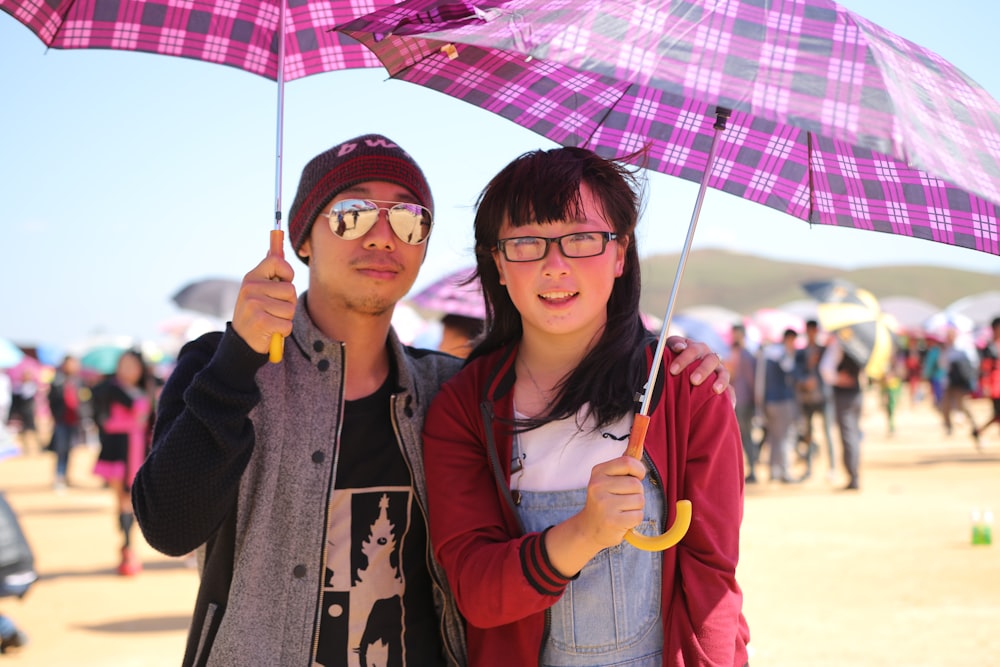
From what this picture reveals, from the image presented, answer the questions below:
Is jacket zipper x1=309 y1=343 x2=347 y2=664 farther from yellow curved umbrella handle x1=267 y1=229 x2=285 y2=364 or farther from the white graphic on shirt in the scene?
yellow curved umbrella handle x1=267 y1=229 x2=285 y2=364

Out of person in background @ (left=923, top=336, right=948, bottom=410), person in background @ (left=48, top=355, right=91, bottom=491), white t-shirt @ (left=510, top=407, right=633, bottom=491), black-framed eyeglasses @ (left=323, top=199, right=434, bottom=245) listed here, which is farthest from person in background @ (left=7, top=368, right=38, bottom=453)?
white t-shirt @ (left=510, top=407, right=633, bottom=491)

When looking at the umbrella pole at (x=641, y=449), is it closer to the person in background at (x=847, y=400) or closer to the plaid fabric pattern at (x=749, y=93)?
the plaid fabric pattern at (x=749, y=93)

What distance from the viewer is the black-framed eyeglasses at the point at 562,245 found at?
258 centimetres

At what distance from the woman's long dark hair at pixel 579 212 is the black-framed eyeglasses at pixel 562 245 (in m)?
0.05

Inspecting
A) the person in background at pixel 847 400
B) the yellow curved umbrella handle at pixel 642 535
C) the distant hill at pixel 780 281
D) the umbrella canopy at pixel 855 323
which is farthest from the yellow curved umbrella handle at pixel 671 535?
the distant hill at pixel 780 281

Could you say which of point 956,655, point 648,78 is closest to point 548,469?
point 648,78

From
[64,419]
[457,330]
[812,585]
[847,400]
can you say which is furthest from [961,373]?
[64,419]

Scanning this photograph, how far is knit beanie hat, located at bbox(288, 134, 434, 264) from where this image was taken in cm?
296

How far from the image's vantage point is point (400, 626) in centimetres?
268

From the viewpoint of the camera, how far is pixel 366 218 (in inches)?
114

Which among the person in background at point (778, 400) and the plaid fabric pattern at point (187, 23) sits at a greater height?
the plaid fabric pattern at point (187, 23)

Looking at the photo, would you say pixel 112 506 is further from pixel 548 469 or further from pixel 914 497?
pixel 548 469

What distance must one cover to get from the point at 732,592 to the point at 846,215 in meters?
1.33

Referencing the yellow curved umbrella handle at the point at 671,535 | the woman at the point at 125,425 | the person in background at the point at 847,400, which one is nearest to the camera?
the yellow curved umbrella handle at the point at 671,535
